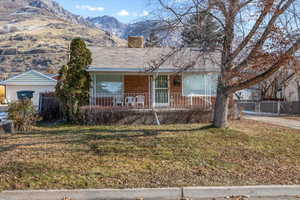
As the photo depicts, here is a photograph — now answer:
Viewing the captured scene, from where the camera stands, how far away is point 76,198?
4.72 metres

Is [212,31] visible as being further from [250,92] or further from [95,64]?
[250,92]

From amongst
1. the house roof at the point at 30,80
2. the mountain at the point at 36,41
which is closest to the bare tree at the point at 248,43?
the house roof at the point at 30,80

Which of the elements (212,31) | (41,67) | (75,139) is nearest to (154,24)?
(212,31)

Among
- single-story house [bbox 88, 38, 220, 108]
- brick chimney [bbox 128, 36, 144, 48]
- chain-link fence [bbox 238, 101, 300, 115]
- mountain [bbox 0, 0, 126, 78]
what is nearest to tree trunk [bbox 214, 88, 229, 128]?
single-story house [bbox 88, 38, 220, 108]

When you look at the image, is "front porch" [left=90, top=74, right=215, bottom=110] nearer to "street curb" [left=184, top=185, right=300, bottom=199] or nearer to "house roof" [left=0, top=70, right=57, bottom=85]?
"street curb" [left=184, top=185, right=300, bottom=199]

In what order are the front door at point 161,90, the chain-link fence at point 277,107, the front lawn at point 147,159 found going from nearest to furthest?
1. the front lawn at point 147,159
2. the front door at point 161,90
3. the chain-link fence at point 277,107

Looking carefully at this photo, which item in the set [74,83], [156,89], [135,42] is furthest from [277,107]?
[74,83]

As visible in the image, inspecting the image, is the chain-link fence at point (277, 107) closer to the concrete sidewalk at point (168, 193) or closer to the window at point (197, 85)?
the window at point (197, 85)

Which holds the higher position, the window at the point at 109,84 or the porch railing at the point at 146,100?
the window at the point at 109,84

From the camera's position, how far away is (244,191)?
4.98 m

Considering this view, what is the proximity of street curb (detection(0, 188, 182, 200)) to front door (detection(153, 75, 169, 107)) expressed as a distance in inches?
436

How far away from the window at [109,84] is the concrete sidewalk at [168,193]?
10665 mm

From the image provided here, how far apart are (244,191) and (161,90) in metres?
11.3

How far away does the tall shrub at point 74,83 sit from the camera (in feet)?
40.1
